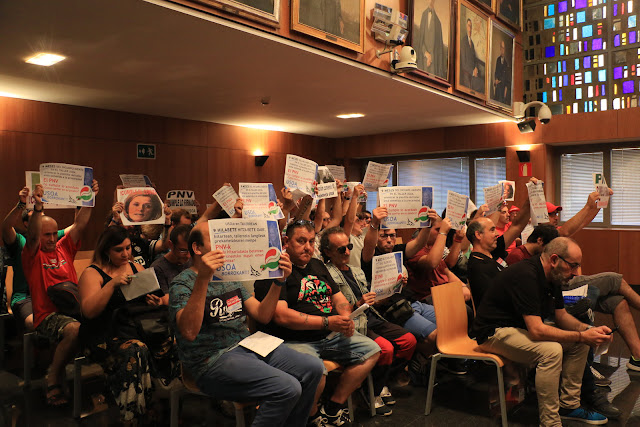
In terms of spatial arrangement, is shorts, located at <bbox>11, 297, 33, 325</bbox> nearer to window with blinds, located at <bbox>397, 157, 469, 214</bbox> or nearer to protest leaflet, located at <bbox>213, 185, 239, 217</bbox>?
protest leaflet, located at <bbox>213, 185, 239, 217</bbox>

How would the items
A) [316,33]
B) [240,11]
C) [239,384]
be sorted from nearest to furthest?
[239,384] → [240,11] → [316,33]

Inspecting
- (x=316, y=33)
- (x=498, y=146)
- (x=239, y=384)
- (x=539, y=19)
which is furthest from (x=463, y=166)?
(x=239, y=384)

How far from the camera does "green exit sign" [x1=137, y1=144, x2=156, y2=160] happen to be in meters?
8.00

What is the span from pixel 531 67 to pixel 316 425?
30.6 feet

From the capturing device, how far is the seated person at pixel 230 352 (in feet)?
8.55

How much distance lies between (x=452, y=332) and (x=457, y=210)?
1.13 meters

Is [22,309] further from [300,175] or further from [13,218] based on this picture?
[300,175]

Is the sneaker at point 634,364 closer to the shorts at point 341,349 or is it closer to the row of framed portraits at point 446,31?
the shorts at point 341,349

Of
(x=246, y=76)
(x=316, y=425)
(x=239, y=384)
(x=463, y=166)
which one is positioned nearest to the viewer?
(x=239, y=384)

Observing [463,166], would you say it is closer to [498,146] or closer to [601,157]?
[498,146]

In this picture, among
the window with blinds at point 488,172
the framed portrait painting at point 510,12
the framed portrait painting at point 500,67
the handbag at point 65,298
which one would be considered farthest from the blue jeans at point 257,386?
the window with blinds at point 488,172

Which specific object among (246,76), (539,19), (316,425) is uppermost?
(539,19)

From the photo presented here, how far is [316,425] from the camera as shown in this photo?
132 inches

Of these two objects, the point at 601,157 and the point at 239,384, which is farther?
the point at 601,157
